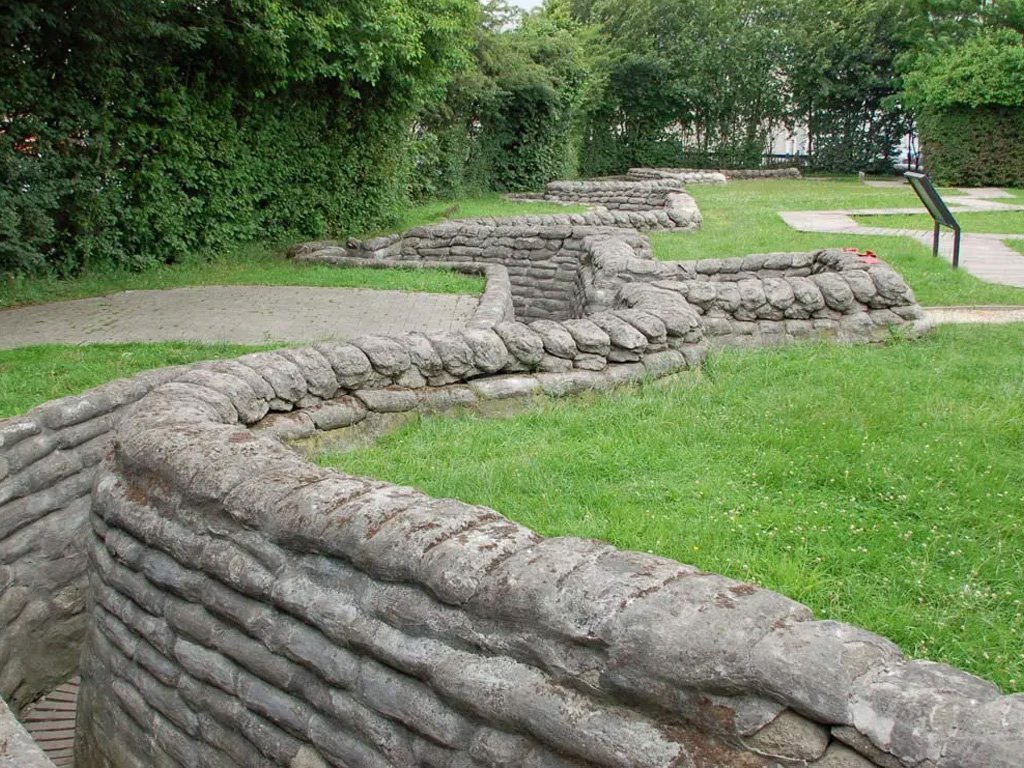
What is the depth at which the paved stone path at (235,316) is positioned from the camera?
7996mm

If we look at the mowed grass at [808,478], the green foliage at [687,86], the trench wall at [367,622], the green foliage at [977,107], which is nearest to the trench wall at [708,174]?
the green foliage at [687,86]

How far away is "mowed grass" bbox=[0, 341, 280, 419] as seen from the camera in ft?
19.4

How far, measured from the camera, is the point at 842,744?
179cm

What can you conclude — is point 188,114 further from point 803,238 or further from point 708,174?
point 708,174

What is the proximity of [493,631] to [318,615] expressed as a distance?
65 centimetres

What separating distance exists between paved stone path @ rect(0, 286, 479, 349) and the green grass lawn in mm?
7612

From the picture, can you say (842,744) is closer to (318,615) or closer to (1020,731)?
(1020,731)

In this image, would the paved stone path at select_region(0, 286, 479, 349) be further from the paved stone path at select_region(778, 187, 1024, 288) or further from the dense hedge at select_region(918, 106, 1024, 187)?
the dense hedge at select_region(918, 106, 1024, 187)

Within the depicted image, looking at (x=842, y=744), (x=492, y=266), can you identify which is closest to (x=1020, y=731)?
(x=842, y=744)

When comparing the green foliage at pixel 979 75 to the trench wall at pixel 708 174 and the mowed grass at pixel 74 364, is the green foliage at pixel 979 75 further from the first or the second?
the mowed grass at pixel 74 364

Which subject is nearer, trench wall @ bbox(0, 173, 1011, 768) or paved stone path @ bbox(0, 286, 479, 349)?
trench wall @ bbox(0, 173, 1011, 768)

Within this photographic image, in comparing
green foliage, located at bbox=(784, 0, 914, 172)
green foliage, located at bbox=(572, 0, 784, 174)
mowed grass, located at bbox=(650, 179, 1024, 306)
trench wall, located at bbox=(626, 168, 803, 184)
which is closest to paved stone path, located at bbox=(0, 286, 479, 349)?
mowed grass, located at bbox=(650, 179, 1024, 306)

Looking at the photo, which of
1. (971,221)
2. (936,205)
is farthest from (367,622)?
(971,221)

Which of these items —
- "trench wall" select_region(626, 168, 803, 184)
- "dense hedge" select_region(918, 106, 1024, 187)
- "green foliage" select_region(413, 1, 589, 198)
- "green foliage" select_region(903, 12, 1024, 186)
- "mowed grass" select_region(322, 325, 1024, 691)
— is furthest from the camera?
"trench wall" select_region(626, 168, 803, 184)
